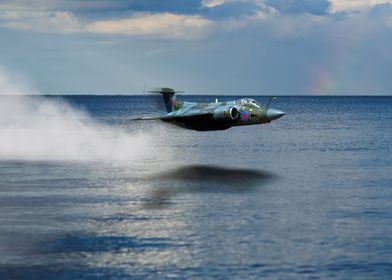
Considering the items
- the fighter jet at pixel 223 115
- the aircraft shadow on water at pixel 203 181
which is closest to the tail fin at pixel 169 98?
the fighter jet at pixel 223 115

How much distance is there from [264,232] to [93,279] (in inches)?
426

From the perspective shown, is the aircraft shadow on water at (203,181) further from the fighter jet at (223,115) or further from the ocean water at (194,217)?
the fighter jet at (223,115)

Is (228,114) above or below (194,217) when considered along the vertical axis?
above

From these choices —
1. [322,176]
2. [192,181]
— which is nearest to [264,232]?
[192,181]

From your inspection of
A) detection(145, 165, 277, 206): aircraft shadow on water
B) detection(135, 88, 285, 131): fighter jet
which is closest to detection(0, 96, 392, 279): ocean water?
detection(145, 165, 277, 206): aircraft shadow on water

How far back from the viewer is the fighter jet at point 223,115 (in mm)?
71188

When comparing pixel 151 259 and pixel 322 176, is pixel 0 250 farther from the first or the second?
pixel 322 176

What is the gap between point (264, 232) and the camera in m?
37.8

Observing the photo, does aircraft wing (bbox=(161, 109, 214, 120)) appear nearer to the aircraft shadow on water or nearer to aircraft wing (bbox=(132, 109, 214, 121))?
aircraft wing (bbox=(132, 109, 214, 121))

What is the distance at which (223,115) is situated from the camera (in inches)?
2813

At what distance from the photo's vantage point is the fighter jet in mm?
71188

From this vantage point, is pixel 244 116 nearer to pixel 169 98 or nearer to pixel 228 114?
pixel 228 114

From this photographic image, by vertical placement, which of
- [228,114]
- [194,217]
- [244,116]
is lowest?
[194,217]

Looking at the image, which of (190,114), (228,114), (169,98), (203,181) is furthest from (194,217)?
(169,98)
